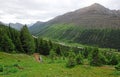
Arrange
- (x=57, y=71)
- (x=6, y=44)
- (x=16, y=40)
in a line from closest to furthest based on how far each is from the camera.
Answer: (x=57, y=71)
(x=6, y=44)
(x=16, y=40)

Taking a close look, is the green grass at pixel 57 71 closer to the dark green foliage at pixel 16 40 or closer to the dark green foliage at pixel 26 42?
the dark green foliage at pixel 16 40

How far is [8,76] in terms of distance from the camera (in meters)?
41.4

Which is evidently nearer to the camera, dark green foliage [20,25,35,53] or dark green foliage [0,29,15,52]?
dark green foliage [0,29,15,52]

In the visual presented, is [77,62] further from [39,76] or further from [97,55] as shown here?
[39,76]

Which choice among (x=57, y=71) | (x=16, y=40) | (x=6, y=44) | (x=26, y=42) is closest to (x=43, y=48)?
(x=26, y=42)

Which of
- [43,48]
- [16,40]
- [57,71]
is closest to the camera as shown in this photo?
[57,71]

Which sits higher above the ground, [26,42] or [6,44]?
[6,44]

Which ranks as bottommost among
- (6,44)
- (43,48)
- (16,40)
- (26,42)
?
(43,48)

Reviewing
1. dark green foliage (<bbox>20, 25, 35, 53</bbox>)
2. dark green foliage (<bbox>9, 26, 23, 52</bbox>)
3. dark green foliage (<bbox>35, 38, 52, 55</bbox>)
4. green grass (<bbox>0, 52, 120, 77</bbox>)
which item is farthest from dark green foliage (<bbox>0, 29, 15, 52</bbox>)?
dark green foliage (<bbox>35, 38, 52, 55</bbox>)

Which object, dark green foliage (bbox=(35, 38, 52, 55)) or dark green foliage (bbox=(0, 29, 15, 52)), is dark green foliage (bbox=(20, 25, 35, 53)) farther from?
dark green foliage (bbox=(35, 38, 52, 55))

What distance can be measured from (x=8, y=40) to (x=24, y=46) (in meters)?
10.4

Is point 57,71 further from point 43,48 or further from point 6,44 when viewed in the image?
point 43,48

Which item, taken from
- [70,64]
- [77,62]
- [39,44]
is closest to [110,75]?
[70,64]

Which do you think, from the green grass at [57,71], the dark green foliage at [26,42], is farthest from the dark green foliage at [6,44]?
the green grass at [57,71]
